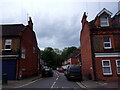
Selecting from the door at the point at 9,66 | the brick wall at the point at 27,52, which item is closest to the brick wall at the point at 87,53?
the brick wall at the point at 27,52

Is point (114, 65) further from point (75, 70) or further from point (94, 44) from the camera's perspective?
point (75, 70)

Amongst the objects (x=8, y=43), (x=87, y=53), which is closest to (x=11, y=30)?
(x=8, y=43)

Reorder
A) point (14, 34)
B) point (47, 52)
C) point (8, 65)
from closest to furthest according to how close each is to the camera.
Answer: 1. point (8, 65)
2. point (14, 34)
3. point (47, 52)

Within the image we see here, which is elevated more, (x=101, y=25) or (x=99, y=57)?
(x=101, y=25)

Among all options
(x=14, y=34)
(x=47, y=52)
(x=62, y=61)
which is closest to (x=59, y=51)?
(x=62, y=61)

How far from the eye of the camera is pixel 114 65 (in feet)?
57.5

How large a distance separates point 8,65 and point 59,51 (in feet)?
320

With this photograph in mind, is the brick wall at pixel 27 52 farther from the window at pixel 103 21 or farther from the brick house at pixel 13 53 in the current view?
the window at pixel 103 21

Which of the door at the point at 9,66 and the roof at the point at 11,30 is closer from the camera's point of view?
the door at the point at 9,66

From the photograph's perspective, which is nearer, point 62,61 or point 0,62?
point 0,62

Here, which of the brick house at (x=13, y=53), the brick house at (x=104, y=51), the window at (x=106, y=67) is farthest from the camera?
the brick house at (x=13, y=53)

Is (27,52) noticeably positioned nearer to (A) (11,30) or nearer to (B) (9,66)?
(A) (11,30)

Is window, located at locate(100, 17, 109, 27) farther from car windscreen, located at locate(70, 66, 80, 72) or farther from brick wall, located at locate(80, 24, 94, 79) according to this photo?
car windscreen, located at locate(70, 66, 80, 72)

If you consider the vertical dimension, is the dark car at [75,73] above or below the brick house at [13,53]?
below
